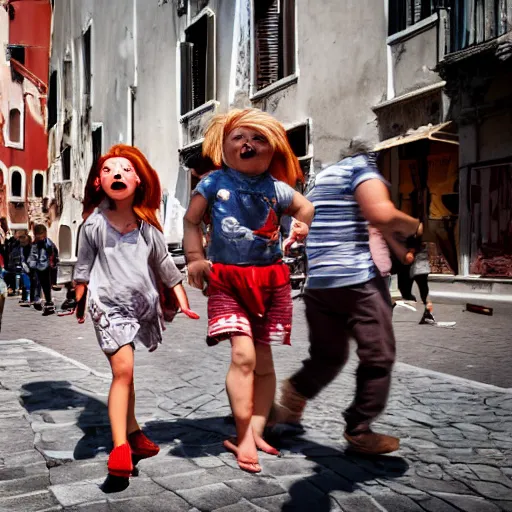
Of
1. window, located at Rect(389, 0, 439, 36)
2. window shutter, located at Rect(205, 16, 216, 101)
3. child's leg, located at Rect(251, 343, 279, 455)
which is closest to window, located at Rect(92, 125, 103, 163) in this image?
window shutter, located at Rect(205, 16, 216, 101)

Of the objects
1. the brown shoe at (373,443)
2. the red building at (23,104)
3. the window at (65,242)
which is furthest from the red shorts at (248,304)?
the red building at (23,104)

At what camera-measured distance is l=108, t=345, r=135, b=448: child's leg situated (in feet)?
10.6

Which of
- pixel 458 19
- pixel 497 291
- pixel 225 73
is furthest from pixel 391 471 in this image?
pixel 225 73

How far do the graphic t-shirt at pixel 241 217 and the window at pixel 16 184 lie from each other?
4023cm

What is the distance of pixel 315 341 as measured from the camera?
3.63m

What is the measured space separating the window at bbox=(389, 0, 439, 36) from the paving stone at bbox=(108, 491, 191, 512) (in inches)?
465

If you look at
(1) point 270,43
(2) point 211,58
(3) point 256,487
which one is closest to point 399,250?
(3) point 256,487

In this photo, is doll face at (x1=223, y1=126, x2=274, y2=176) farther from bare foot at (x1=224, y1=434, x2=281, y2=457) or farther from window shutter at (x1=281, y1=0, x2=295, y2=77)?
window shutter at (x1=281, y1=0, x2=295, y2=77)

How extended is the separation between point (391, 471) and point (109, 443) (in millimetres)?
1336

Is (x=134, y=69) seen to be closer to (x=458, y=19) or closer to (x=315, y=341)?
(x=458, y=19)

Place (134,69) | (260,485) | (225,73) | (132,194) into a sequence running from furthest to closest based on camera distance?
(134,69)
(225,73)
(132,194)
(260,485)

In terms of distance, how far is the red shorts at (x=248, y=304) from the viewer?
3.41m

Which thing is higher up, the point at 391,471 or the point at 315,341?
the point at 315,341

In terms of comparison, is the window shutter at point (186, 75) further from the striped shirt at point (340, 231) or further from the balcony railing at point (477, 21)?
the striped shirt at point (340, 231)
